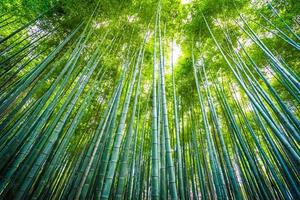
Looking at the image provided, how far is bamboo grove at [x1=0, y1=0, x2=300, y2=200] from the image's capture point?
229cm

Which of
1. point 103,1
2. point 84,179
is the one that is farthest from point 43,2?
point 84,179

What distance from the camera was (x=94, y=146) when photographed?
2.59 metres

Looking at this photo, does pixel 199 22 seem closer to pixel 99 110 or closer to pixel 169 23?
pixel 169 23

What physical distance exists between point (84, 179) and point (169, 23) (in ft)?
12.7

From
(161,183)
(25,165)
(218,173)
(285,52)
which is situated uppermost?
(285,52)

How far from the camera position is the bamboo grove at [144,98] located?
2.29 metres

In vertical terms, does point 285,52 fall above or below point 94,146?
above

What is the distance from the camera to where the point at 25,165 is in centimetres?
196

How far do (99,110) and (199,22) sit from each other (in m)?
3.22

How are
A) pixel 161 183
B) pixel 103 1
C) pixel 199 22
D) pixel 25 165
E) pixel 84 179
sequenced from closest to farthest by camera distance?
1. pixel 161 183
2. pixel 25 165
3. pixel 84 179
4. pixel 103 1
5. pixel 199 22

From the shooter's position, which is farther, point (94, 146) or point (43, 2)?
point (43, 2)

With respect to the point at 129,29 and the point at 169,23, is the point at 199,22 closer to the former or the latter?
the point at 169,23

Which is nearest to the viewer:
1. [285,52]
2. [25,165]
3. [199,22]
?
[25,165]

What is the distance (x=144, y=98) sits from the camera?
5426mm
